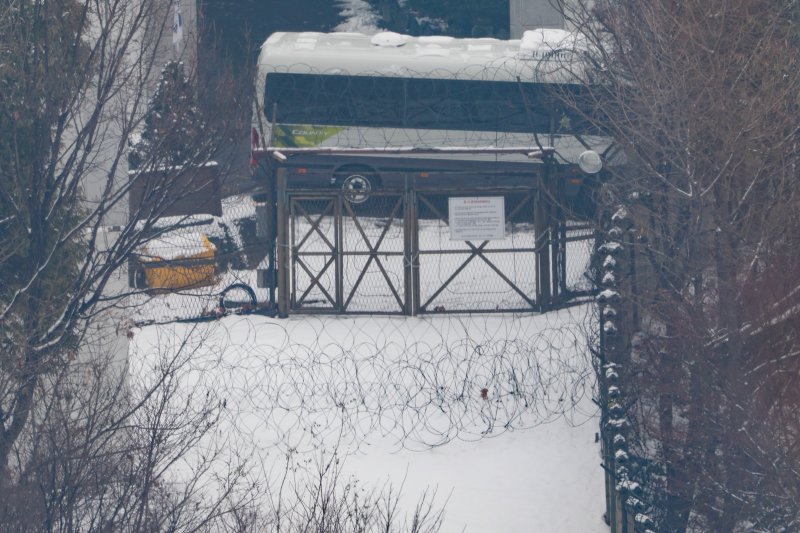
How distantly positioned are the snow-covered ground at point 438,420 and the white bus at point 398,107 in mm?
7122

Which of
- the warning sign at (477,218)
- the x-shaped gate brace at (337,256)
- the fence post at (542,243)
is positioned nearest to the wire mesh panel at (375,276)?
the x-shaped gate brace at (337,256)

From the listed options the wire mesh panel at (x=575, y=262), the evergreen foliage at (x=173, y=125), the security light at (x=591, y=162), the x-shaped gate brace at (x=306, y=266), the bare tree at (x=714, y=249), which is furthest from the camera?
the x-shaped gate brace at (x=306, y=266)

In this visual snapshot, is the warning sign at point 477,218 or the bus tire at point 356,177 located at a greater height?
the warning sign at point 477,218

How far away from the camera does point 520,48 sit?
1927 centimetres

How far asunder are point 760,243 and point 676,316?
0.80 m

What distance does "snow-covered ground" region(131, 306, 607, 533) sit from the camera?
Result: 371 inches

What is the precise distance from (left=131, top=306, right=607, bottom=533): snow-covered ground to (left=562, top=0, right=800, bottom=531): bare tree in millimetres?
1423

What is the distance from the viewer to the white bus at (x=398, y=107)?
19188 mm

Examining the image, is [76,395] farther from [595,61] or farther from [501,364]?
[595,61]

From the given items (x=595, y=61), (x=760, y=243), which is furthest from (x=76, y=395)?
(x=595, y=61)

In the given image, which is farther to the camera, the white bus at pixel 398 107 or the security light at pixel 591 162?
the white bus at pixel 398 107

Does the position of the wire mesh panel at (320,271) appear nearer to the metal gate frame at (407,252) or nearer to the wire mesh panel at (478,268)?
the metal gate frame at (407,252)

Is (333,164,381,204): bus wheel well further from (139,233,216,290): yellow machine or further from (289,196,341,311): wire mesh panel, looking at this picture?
(289,196,341,311): wire mesh panel

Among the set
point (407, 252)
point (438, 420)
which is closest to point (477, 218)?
point (407, 252)
